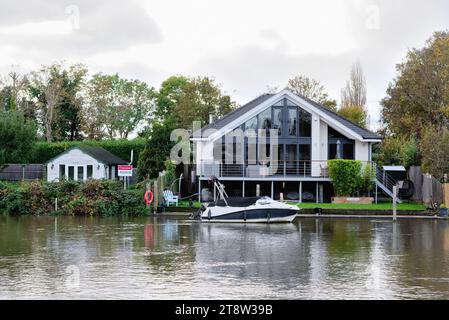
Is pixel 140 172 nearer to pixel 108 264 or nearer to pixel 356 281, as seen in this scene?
pixel 108 264

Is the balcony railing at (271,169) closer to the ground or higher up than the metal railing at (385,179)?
higher up

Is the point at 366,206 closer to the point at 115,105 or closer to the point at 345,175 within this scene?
the point at 345,175

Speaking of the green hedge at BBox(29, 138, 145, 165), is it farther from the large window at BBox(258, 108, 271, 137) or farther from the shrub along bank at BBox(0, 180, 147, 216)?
the shrub along bank at BBox(0, 180, 147, 216)

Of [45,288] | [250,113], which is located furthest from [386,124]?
[45,288]

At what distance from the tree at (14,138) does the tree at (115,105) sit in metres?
24.7

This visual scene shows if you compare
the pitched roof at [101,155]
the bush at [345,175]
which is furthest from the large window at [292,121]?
the pitched roof at [101,155]

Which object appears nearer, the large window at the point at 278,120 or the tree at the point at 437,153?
the tree at the point at 437,153

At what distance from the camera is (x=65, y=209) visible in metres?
43.4

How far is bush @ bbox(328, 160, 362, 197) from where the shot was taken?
4581cm

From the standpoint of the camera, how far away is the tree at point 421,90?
5612 centimetres

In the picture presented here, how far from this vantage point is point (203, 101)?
67.2 metres

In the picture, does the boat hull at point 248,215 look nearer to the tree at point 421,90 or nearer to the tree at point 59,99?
the tree at point 421,90

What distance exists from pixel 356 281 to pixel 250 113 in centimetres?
3060

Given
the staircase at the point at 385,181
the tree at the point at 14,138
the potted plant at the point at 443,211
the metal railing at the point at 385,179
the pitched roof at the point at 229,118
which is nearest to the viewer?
the potted plant at the point at 443,211
